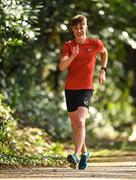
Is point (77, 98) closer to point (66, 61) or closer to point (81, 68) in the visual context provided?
point (81, 68)

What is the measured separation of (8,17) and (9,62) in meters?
3.51

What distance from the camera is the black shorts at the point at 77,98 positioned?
9.03 meters

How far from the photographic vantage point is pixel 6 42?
11492mm

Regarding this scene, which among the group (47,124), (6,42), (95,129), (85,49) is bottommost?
(95,129)

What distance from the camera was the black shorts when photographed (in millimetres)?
9031

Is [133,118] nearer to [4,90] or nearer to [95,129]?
[95,129]

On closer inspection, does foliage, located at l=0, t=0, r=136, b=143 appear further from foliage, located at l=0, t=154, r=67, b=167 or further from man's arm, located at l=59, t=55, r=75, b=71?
man's arm, located at l=59, t=55, r=75, b=71

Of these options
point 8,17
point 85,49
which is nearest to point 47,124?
point 8,17

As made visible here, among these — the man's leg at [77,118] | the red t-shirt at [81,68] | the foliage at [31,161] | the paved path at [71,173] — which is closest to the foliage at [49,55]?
the foliage at [31,161]

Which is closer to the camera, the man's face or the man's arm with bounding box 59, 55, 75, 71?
the man's arm with bounding box 59, 55, 75, 71

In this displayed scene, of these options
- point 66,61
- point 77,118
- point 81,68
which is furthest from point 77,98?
Answer: point 66,61

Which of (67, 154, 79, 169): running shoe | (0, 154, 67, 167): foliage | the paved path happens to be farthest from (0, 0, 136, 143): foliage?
(67, 154, 79, 169): running shoe

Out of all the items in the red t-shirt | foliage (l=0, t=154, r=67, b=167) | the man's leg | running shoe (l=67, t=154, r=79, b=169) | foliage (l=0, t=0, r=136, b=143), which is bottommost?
foliage (l=0, t=0, r=136, b=143)

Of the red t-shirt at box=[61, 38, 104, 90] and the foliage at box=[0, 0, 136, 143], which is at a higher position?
the red t-shirt at box=[61, 38, 104, 90]
